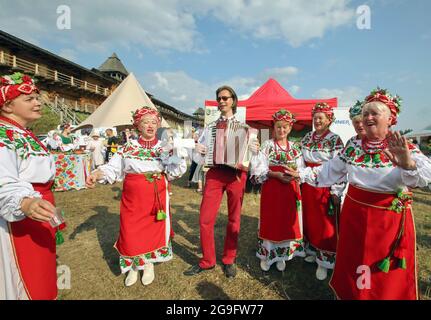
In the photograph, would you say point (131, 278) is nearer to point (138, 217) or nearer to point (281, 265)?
point (138, 217)

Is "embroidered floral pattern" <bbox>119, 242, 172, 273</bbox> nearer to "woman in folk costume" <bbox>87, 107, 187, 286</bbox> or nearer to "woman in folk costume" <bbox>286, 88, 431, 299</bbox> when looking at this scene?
"woman in folk costume" <bbox>87, 107, 187, 286</bbox>

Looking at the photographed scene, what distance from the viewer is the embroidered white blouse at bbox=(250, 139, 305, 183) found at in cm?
289

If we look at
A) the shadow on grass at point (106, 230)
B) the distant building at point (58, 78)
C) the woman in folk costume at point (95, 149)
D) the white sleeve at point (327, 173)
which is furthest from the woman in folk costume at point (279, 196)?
the distant building at point (58, 78)

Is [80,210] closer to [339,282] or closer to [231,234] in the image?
[231,234]

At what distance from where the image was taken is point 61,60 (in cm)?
2512

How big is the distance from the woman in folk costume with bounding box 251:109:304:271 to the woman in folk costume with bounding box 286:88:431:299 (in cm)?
108

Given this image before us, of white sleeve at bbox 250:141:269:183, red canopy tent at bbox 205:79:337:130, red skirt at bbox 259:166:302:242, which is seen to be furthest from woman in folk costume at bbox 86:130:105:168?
red skirt at bbox 259:166:302:242

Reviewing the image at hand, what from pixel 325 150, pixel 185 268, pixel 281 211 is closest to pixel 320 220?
pixel 281 211

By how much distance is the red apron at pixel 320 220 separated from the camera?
9.59 ft

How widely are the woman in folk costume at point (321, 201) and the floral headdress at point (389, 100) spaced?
3.93ft

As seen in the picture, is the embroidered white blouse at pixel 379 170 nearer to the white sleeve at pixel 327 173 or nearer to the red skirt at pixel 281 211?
the white sleeve at pixel 327 173

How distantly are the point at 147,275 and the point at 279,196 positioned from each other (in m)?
1.90
